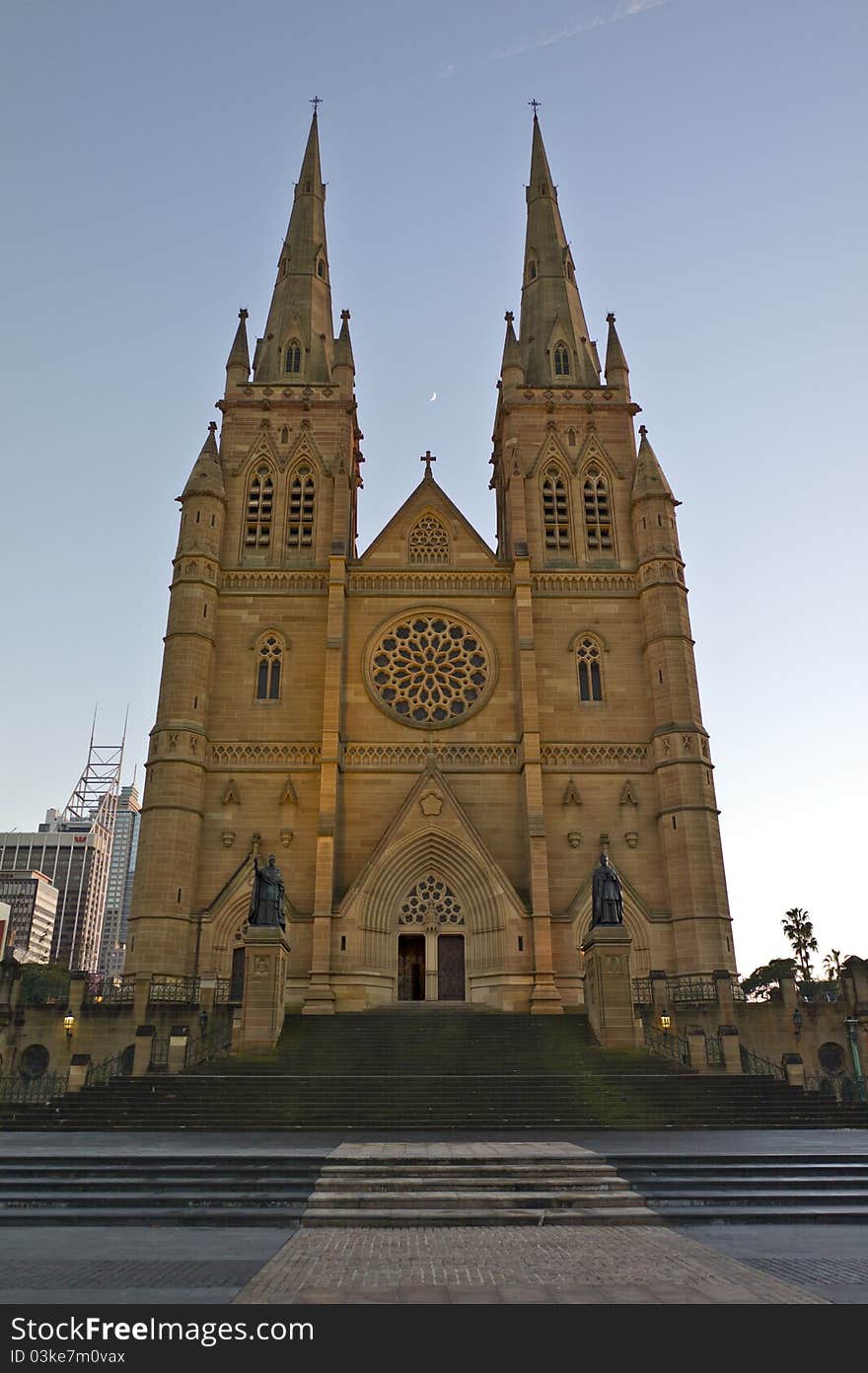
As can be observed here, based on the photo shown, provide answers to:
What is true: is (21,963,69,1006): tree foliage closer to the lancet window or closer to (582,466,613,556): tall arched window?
(582,466,613,556): tall arched window

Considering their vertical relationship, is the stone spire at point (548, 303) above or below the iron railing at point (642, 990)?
above

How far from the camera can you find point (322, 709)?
32094mm

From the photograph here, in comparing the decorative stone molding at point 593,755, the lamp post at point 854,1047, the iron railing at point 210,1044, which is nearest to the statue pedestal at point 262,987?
the iron railing at point 210,1044

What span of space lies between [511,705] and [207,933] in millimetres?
12527

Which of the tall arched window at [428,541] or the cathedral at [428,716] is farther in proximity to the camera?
the tall arched window at [428,541]

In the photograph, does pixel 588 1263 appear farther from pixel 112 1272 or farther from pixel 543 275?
pixel 543 275

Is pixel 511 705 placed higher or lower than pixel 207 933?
higher

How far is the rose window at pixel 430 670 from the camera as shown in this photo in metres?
32.7

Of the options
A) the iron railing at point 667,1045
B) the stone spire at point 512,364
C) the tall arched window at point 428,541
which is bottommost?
the iron railing at point 667,1045

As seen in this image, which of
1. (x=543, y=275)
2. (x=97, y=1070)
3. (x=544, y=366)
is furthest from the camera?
(x=543, y=275)

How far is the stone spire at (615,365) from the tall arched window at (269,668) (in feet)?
58.3

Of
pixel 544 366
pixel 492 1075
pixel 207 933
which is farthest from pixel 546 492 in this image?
pixel 492 1075

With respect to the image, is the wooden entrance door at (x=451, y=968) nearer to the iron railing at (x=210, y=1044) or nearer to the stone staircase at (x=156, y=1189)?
the iron railing at (x=210, y=1044)

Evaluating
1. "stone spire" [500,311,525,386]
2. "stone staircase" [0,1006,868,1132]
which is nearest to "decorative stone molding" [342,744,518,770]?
"stone staircase" [0,1006,868,1132]
